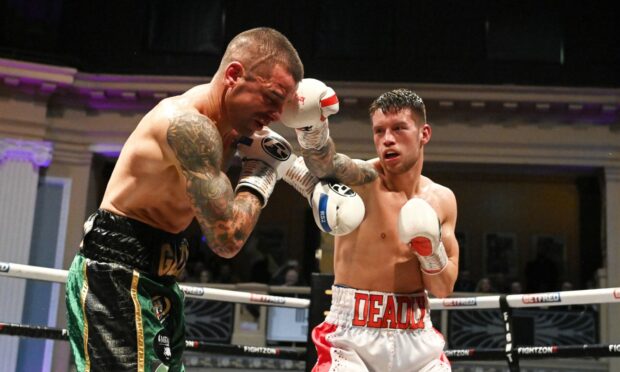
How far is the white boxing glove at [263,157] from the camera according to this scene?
6.14 feet

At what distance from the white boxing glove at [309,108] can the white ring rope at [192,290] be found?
1028mm

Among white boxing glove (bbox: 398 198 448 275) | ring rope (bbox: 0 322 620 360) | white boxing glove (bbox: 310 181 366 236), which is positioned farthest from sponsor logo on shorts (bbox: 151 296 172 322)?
ring rope (bbox: 0 322 620 360)

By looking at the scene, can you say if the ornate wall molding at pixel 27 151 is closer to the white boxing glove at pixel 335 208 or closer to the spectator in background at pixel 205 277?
the spectator in background at pixel 205 277

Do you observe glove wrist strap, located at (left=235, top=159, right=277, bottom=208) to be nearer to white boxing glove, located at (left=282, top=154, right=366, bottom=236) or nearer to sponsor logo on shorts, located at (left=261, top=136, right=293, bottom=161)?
sponsor logo on shorts, located at (left=261, top=136, right=293, bottom=161)

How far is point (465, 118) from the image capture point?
345 inches

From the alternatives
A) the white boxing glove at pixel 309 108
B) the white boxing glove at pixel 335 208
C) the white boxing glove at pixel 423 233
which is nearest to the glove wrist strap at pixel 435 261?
the white boxing glove at pixel 423 233

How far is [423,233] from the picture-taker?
7.53 feet

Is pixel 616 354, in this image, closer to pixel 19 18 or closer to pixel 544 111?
pixel 544 111

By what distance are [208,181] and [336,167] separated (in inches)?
32.9

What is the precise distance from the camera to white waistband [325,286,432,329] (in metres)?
2.47

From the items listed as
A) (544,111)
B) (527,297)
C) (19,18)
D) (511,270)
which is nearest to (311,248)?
(511,270)

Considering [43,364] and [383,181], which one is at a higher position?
[383,181]

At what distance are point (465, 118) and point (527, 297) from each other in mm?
6070

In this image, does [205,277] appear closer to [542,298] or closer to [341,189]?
[542,298]
